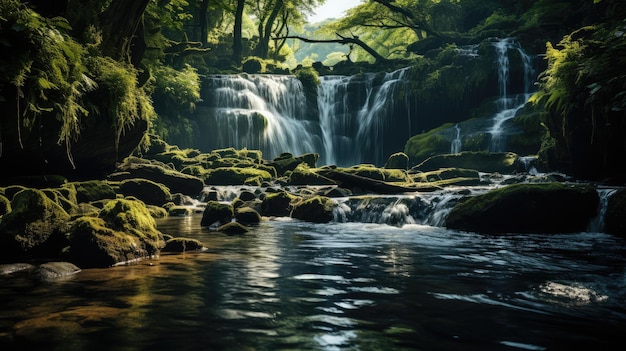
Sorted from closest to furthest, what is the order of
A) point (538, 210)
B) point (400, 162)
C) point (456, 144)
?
point (538, 210) < point (400, 162) < point (456, 144)

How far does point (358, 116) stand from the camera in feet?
116

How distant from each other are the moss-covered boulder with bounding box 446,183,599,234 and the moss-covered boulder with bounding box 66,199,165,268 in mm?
7508

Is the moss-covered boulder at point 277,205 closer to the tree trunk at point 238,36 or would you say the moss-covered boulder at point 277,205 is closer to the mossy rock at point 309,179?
the mossy rock at point 309,179

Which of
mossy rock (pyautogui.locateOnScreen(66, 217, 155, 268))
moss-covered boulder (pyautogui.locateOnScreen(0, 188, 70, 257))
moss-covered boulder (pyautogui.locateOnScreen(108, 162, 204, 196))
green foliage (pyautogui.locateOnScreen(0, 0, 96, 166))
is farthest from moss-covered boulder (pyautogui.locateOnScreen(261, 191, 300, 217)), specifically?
moss-covered boulder (pyautogui.locateOnScreen(0, 188, 70, 257))

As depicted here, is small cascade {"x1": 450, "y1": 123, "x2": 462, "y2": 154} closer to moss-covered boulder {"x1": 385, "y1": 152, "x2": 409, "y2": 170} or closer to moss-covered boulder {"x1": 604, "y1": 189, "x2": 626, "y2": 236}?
moss-covered boulder {"x1": 385, "y1": 152, "x2": 409, "y2": 170}

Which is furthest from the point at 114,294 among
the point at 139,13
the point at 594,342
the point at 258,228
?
the point at 139,13

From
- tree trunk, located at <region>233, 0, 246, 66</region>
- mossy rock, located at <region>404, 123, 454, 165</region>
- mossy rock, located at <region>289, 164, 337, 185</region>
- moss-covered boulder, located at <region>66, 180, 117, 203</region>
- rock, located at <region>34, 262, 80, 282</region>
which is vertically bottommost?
rock, located at <region>34, 262, 80, 282</region>

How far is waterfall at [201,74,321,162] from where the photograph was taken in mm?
33625

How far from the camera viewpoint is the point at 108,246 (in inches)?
273

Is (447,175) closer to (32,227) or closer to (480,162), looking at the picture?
(480,162)

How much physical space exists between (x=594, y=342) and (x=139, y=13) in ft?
50.8

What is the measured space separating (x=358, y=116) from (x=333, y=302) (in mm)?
31090

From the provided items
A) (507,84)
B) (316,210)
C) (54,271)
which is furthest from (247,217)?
(507,84)

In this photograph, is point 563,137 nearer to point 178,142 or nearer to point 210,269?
point 210,269
